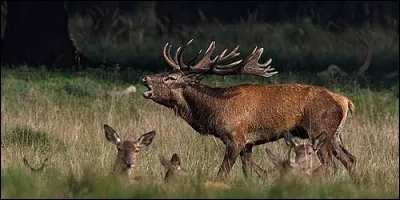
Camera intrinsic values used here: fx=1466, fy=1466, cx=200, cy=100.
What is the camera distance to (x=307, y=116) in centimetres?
1313

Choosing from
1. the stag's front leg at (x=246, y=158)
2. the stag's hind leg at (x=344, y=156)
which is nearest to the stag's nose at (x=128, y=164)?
the stag's front leg at (x=246, y=158)

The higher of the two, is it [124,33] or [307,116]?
[124,33]

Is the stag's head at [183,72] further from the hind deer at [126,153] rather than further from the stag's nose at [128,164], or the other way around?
the stag's nose at [128,164]

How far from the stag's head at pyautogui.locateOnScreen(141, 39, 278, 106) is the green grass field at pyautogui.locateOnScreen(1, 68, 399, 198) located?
0.62m

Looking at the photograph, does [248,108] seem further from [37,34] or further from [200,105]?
[37,34]

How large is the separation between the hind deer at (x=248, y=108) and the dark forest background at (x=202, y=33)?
856cm

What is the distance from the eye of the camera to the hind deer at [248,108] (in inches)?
512

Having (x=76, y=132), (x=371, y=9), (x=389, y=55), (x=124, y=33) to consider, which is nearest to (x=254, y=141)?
(x=76, y=132)

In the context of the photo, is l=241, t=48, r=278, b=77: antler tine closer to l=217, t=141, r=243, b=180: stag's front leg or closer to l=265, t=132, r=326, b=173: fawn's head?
l=217, t=141, r=243, b=180: stag's front leg

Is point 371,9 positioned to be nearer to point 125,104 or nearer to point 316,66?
point 316,66

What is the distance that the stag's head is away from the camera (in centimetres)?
1300

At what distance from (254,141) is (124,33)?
23.5 metres

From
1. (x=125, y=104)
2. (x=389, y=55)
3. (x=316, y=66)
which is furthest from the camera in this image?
(x=389, y=55)

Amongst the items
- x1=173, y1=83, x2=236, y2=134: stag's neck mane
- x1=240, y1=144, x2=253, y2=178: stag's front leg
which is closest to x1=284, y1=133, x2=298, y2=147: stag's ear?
x1=240, y1=144, x2=253, y2=178: stag's front leg
